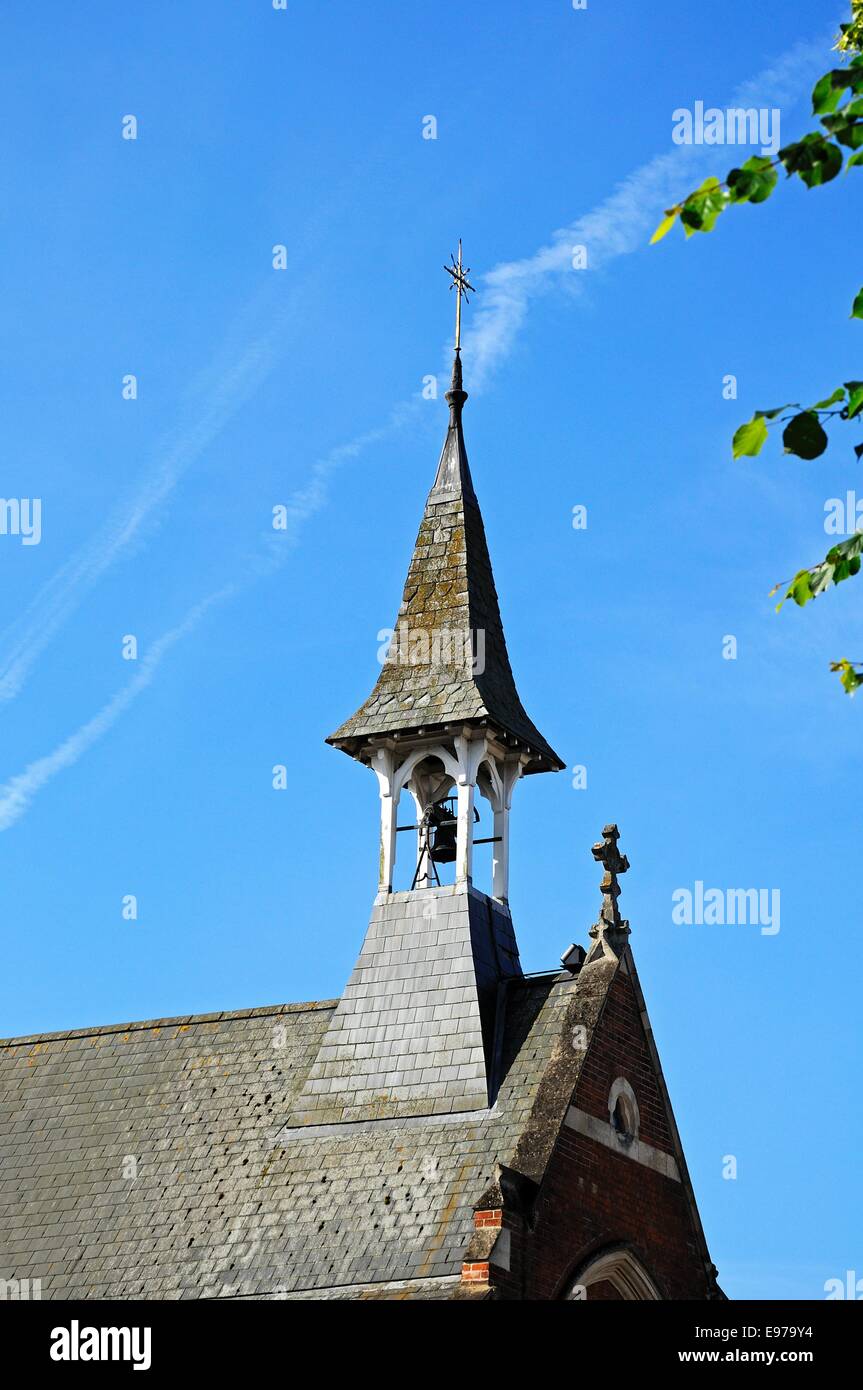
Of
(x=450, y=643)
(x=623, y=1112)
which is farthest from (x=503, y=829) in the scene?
(x=623, y=1112)

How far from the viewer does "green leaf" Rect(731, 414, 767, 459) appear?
36.4 ft

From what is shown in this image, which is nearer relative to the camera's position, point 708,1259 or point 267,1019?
point 708,1259

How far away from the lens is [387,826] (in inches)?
1303

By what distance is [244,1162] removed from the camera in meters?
30.7

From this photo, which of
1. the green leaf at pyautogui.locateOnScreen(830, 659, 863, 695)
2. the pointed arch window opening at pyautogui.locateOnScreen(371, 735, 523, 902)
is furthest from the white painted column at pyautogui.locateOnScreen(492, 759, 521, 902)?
the green leaf at pyautogui.locateOnScreen(830, 659, 863, 695)

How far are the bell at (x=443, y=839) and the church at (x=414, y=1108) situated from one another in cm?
4

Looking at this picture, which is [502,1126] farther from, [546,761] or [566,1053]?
[546,761]

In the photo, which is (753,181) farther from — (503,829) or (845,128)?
(503,829)

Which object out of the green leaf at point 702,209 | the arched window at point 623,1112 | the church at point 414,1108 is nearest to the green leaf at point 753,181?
the green leaf at point 702,209

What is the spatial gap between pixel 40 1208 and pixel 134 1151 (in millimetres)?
1570

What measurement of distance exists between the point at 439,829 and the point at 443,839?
179 mm

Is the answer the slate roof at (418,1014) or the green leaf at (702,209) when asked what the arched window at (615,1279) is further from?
the green leaf at (702,209)
